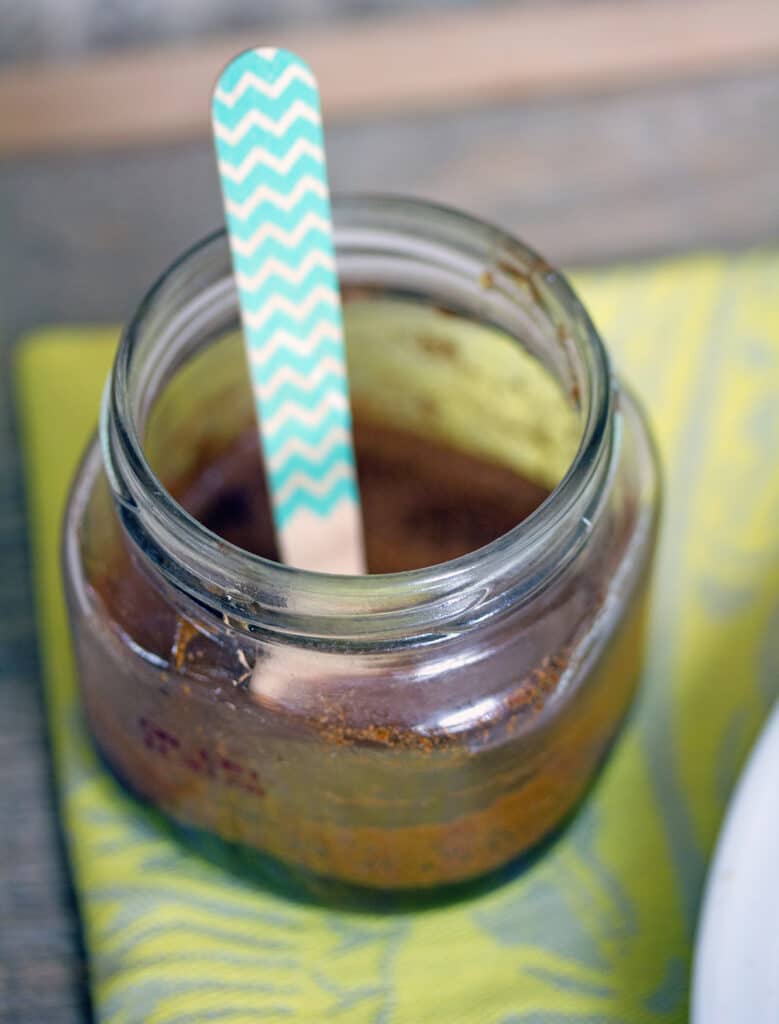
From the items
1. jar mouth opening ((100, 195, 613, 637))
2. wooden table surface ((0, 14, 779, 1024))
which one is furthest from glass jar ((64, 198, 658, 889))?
wooden table surface ((0, 14, 779, 1024))

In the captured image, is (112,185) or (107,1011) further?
(112,185)

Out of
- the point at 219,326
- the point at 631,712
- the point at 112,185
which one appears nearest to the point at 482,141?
the point at 112,185

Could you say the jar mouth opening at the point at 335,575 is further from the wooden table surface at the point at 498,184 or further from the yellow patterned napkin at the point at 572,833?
the wooden table surface at the point at 498,184

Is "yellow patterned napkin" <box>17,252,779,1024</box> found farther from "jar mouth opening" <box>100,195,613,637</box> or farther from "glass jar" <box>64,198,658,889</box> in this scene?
"jar mouth opening" <box>100,195,613,637</box>

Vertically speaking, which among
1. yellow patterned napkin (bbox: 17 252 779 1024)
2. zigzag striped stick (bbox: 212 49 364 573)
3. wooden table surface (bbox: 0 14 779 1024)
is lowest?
yellow patterned napkin (bbox: 17 252 779 1024)

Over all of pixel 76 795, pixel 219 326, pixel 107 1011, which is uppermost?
pixel 219 326

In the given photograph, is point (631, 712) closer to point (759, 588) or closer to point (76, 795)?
point (759, 588)

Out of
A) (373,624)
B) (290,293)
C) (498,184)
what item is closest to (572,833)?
(373,624)
